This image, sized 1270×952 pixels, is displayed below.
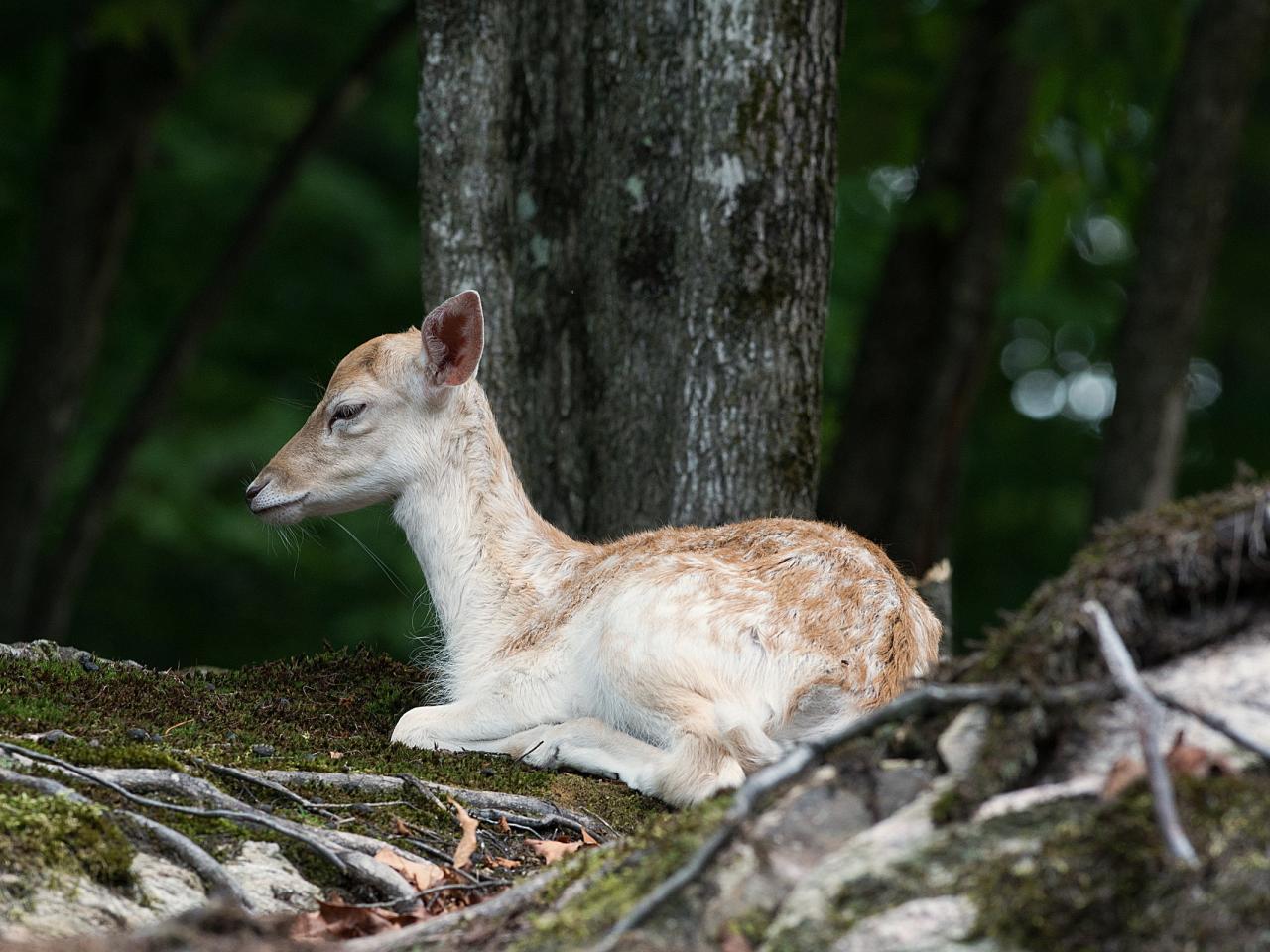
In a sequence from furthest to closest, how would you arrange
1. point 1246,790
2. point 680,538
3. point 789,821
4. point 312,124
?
point 312,124, point 680,538, point 789,821, point 1246,790

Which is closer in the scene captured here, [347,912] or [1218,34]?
[347,912]

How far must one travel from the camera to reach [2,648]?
668cm

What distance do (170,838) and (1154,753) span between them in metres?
2.40

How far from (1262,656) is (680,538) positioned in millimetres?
3046

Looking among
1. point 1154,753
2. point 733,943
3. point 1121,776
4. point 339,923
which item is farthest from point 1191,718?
point 339,923

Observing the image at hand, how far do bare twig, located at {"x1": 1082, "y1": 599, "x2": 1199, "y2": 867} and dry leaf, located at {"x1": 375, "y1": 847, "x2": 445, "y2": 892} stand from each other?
1.95 meters

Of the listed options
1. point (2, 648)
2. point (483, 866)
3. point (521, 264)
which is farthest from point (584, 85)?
point (483, 866)

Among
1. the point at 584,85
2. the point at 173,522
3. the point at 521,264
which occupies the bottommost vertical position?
the point at 173,522

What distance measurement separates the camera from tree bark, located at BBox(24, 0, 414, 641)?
12477 millimetres

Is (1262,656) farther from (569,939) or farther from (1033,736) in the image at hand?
(569,939)

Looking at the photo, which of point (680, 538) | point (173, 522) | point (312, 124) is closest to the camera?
point (680, 538)

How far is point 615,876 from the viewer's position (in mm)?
3498

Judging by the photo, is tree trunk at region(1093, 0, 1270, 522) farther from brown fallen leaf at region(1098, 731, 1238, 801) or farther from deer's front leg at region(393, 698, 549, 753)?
brown fallen leaf at region(1098, 731, 1238, 801)

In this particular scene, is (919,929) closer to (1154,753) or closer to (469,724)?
(1154,753)
